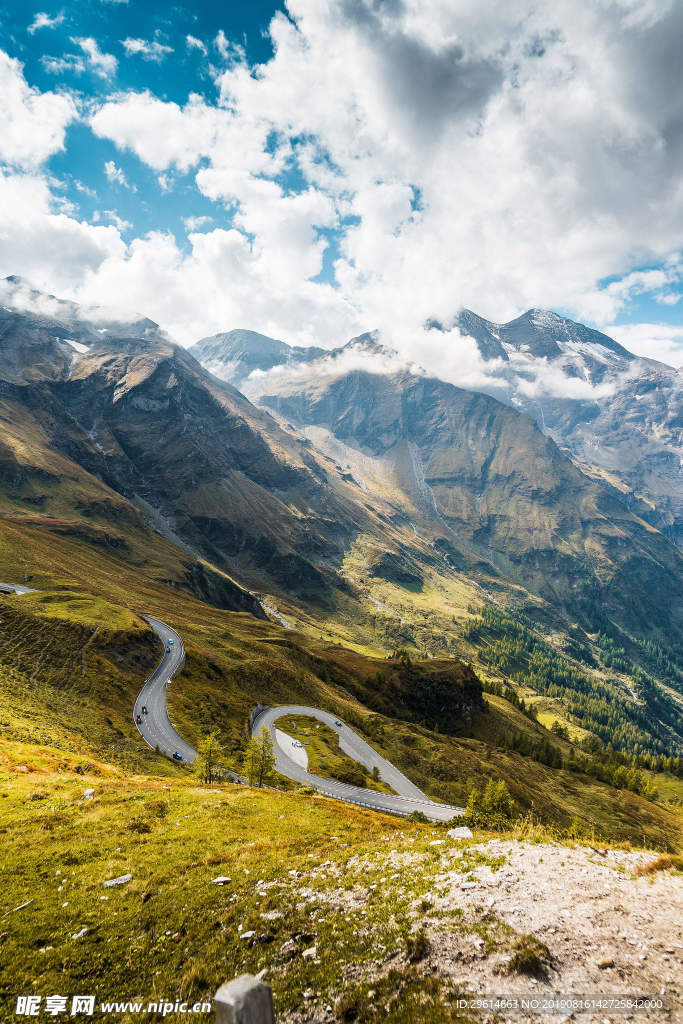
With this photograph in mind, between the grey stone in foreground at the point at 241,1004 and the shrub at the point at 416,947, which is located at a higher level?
the grey stone in foreground at the point at 241,1004

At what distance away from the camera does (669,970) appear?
456 inches

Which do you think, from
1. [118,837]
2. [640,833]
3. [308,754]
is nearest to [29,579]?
[308,754]

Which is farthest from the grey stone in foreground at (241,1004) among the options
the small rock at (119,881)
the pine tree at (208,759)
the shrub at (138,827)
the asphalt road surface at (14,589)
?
the asphalt road surface at (14,589)

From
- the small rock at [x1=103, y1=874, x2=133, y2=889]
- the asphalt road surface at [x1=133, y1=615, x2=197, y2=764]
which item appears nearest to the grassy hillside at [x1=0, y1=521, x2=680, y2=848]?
the asphalt road surface at [x1=133, y1=615, x2=197, y2=764]

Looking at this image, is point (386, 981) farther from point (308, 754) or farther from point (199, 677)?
point (199, 677)

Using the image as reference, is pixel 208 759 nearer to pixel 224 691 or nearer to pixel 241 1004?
pixel 224 691

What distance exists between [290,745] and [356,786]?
16.5 metres

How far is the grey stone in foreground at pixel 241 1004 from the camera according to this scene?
4996 mm

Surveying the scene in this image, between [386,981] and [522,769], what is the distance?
142 metres

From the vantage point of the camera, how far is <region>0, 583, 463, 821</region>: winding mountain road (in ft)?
234

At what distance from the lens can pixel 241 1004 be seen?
5047 millimetres

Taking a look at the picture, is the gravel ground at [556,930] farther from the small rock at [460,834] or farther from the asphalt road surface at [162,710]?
the asphalt road surface at [162,710]

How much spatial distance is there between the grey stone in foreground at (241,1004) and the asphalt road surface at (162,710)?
71278 mm

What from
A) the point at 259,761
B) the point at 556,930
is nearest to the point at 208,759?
the point at 259,761
